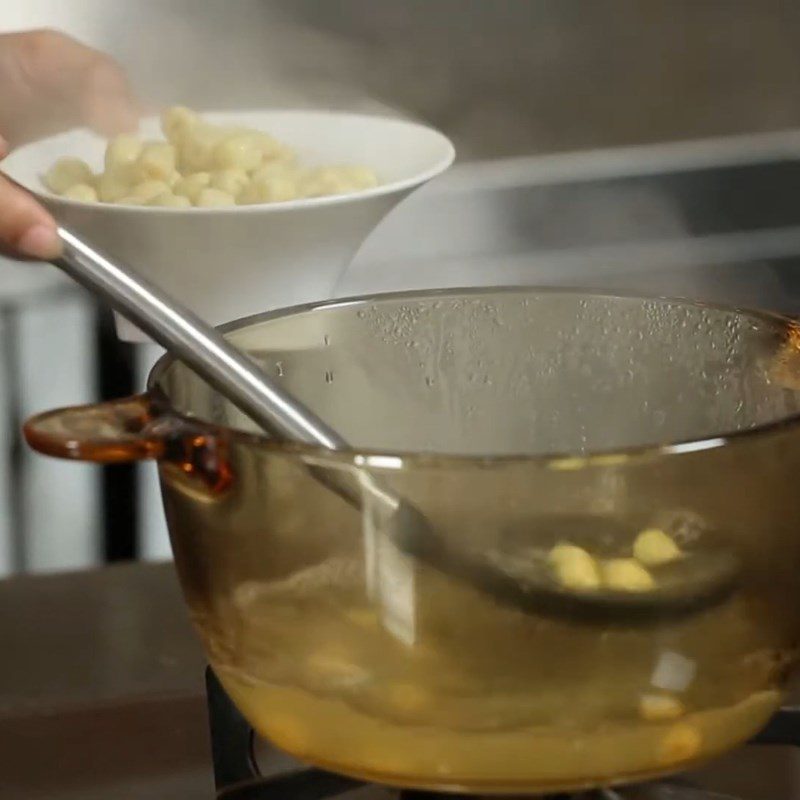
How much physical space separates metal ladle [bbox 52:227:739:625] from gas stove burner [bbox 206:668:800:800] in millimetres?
76

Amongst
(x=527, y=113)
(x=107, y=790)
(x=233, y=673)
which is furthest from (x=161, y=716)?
(x=527, y=113)

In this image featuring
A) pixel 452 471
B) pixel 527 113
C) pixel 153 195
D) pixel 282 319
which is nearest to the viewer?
pixel 452 471

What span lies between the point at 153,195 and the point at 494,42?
0.20m

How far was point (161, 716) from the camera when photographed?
1.68 ft

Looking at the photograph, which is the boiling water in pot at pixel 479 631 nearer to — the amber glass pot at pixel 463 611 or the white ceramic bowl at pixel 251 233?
the amber glass pot at pixel 463 611

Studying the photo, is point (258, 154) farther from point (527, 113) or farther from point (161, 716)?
point (161, 716)

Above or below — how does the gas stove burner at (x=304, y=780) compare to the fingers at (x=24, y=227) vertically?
below

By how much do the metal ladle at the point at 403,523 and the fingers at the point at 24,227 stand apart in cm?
4

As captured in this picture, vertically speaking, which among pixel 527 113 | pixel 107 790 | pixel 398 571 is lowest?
pixel 107 790

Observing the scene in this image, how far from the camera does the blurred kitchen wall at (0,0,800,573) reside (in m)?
0.65

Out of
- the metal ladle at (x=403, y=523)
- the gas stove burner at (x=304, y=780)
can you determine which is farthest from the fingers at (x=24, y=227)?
the gas stove burner at (x=304, y=780)

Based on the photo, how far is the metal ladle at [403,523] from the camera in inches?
12.6

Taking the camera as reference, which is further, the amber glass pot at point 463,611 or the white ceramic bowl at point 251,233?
the white ceramic bowl at point 251,233

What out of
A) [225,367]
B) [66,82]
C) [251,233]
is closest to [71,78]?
[66,82]
